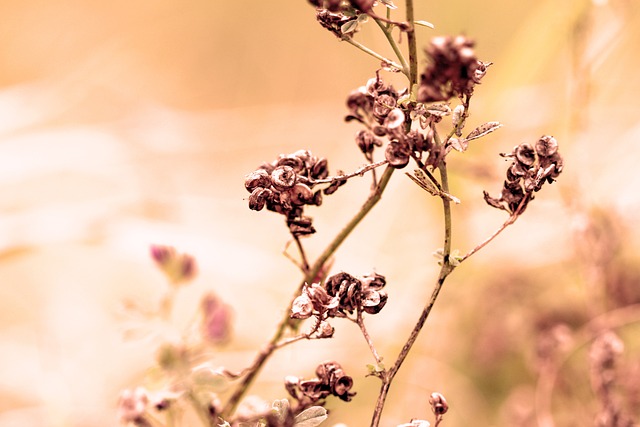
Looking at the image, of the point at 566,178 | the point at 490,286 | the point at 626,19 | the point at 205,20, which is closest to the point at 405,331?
A: the point at 490,286

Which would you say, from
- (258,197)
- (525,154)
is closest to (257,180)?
(258,197)

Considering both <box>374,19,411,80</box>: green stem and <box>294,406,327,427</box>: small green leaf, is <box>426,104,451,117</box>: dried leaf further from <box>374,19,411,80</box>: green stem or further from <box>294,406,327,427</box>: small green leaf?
<box>294,406,327,427</box>: small green leaf

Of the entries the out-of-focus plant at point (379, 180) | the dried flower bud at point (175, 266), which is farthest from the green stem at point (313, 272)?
the dried flower bud at point (175, 266)

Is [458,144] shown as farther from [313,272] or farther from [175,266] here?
[175,266]

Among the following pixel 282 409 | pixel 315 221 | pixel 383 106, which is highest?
pixel 315 221

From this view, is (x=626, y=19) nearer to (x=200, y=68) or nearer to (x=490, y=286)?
(x=490, y=286)

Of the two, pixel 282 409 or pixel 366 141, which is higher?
pixel 366 141

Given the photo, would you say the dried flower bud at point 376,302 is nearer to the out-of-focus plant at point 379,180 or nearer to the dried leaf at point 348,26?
the out-of-focus plant at point 379,180

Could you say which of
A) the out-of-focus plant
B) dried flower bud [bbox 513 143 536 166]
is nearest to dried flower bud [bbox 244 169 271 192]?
the out-of-focus plant
